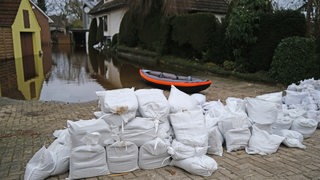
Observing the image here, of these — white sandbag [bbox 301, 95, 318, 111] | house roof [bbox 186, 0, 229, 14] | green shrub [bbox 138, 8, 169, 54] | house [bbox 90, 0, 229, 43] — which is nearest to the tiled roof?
house [bbox 90, 0, 229, 43]

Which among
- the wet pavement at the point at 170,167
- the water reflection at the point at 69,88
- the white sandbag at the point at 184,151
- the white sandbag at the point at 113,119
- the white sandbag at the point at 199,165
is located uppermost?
the white sandbag at the point at 113,119

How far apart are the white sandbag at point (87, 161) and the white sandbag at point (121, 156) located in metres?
0.10

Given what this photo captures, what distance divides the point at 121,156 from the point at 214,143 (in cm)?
136

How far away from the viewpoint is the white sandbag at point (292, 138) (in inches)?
175

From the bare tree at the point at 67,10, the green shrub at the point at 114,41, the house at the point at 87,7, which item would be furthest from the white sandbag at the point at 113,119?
the bare tree at the point at 67,10

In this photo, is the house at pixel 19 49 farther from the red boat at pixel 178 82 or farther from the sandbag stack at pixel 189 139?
the sandbag stack at pixel 189 139

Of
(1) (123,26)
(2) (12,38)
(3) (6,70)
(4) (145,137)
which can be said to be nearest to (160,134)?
(4) (145,137)

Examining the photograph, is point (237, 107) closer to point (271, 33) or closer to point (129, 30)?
point (271, 33)

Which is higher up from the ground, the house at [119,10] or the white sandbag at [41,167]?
the house at [119,10]

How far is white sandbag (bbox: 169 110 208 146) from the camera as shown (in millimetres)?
3889

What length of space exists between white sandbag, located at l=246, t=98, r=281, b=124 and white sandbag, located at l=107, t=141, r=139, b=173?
6.69ft

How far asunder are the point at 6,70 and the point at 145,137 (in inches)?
584

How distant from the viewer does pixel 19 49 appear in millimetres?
22500

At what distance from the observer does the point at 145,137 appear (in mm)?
3773
